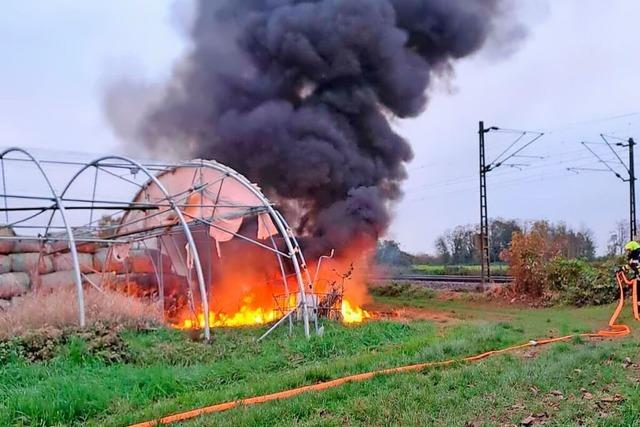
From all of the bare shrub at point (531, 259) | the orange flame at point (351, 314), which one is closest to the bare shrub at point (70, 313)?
the orange flame at point (351, 314)

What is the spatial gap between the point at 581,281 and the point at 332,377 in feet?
44.3

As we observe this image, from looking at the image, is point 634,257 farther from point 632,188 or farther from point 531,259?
point 632,188

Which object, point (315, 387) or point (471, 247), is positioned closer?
point (315, 387)

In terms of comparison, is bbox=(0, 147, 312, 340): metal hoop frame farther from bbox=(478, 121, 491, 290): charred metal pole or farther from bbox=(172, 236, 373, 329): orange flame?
bbox=(478, 121, 491, 290): charred metal pole

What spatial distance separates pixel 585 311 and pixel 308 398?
12491 millimetres

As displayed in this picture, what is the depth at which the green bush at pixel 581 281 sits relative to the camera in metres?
17.1

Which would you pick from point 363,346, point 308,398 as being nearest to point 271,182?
point 363,346

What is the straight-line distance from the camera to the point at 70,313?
9.95 meters

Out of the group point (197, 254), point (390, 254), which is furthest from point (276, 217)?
point (390, 254)

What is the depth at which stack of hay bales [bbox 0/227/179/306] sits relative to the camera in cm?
1418

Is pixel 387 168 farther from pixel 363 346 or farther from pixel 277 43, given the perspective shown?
pixel 363 346

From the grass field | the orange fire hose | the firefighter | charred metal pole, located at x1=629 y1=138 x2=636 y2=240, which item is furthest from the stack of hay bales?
charred metal pole, located at x1=629 y1=138 x2=636 y2=240

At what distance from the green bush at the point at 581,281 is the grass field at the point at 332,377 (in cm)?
716

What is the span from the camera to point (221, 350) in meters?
9.61
